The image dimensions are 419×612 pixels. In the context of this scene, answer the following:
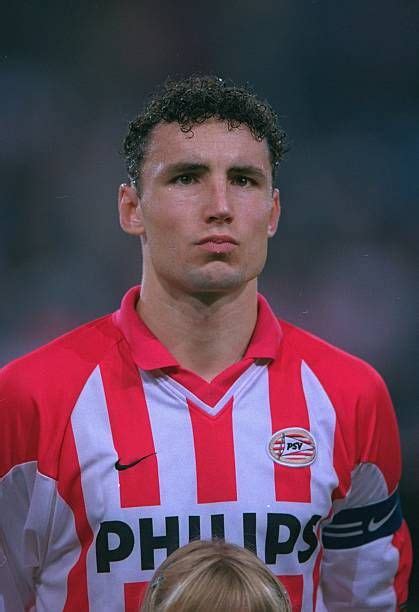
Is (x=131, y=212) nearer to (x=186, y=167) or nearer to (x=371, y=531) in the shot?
(x=186, y=167)

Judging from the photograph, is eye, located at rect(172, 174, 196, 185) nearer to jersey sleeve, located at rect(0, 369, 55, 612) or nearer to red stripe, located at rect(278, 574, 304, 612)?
jersey sleeve, located at rect(0, 369, 55, 612)

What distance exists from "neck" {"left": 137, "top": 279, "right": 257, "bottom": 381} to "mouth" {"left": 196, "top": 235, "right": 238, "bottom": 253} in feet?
0.37

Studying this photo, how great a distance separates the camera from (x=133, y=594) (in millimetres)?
1599

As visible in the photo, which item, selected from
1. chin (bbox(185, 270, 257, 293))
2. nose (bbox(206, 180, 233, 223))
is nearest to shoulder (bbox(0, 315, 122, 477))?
chin (bbox(185, 270, 257, 293))

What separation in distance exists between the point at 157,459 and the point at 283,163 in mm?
862

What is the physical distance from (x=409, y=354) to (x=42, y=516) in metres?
0.97

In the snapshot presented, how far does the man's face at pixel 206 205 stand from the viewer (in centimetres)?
160

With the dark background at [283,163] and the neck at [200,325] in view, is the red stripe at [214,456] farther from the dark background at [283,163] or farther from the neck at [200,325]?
the dark background at [283,163]

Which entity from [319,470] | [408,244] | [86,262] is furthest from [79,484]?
[408,244]

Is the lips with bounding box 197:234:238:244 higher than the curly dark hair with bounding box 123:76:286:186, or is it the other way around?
the curly dark hair with bounding box 123:76:286:186

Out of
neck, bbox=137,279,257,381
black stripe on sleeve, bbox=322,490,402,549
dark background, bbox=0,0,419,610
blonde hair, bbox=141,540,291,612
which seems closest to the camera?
blonde hair, bbox=141,540,291,612

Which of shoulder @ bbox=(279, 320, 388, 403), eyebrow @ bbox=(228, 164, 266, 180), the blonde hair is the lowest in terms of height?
the blonde hair

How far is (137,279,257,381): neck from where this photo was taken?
1.68 m

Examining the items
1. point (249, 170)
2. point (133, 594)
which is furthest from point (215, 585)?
point (249, 170)
